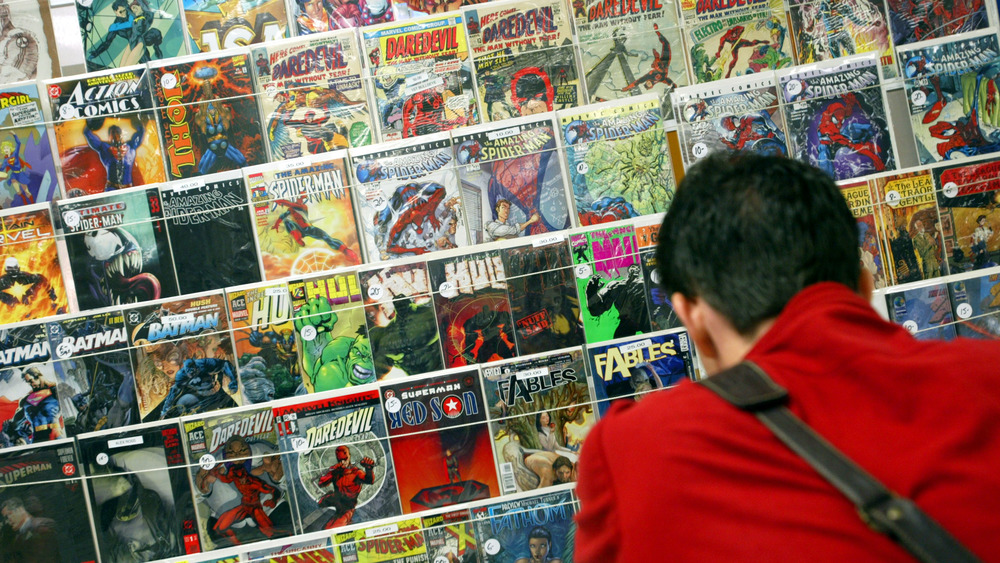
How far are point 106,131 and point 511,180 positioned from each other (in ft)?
3.90

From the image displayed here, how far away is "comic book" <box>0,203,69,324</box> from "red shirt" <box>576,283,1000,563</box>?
75.4 inches

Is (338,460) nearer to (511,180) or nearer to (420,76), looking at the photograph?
(511,180)

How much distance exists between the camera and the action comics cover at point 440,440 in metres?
1.92

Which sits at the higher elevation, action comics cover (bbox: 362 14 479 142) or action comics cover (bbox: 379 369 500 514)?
action comics cover (bbox: 362 14 479 142)

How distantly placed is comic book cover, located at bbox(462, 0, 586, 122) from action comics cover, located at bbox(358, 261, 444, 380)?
1.79 ft

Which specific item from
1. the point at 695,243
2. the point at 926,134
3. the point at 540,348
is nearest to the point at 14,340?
the point at 540,348

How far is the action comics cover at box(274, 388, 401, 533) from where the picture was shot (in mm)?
1924

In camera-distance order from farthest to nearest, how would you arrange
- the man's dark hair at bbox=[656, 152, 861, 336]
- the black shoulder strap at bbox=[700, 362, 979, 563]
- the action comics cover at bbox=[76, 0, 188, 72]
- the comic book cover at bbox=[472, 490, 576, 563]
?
the action comics cover at bbox=[76, 0, 188, 72], the comic book cover at bbox=[472, 490, 576, 563], the man's dark hair at bbox=[656, 152, 861, 336], the black shoulder strap at bbox=[700, 362, 979, 563]

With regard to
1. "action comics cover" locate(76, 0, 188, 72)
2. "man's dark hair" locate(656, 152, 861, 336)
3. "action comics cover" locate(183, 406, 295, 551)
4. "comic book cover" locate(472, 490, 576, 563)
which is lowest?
"comic book cover" locate(472, 490, 576, 563)

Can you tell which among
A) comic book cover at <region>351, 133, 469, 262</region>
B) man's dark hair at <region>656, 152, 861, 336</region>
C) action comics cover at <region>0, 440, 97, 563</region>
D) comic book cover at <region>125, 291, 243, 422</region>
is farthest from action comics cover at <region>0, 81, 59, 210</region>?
man's dark hair at <region>656, 152, 861, 336</region>

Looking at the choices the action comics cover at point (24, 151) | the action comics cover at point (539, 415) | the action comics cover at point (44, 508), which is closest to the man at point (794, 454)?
the action comics cover at point (539, 415)

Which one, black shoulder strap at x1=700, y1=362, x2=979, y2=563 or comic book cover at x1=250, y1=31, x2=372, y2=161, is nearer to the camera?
black shoulder strap at x1=700, y1=362, x2=979, y2=563

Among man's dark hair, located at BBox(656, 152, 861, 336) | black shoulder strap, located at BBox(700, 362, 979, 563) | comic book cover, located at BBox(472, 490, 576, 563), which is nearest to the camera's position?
black shoulder strap, located at BBox(700, 362, 979, 563)

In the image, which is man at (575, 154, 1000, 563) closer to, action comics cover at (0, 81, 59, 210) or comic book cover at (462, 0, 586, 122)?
comic book cover at (462, 0, 586, 122)
